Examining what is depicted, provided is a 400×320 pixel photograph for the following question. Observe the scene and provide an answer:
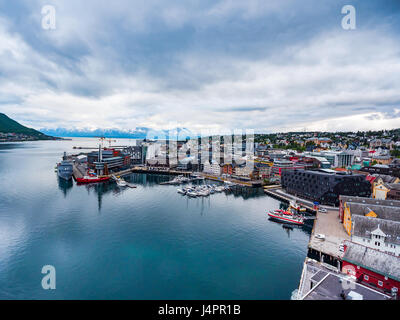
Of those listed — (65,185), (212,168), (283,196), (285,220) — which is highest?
(212,168)

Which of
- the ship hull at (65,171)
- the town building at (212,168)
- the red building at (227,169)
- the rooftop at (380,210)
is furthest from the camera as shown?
the town building at (212,168)

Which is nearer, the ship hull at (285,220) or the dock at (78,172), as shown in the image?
the ship hull at (285,220)

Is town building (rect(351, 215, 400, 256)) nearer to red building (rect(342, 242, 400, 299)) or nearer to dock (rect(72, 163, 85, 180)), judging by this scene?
red building (rect(342, 242, 400, 299))

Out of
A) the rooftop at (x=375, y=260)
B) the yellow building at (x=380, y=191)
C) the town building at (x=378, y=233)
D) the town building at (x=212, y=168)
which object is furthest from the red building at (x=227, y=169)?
the rooftop at (x=375, y=260)

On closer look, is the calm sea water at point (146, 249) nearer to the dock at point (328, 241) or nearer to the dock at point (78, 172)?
the dock at point (328, 241)

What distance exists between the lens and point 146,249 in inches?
818

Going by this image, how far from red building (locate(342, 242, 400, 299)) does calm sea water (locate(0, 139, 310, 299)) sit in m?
4.16

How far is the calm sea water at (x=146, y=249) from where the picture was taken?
15742 mm

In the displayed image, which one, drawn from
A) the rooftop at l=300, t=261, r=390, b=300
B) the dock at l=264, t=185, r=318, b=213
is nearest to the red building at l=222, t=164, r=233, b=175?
the dock at l=264, t=185, r=318, b=213

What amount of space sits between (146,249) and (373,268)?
58.6ft

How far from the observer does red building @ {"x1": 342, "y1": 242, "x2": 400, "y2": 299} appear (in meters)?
13.1

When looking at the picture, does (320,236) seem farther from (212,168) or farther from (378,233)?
(212,168)

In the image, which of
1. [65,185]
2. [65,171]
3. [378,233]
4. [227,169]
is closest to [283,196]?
[378,233]

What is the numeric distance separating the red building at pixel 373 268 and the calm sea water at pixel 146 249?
4.16 meters
